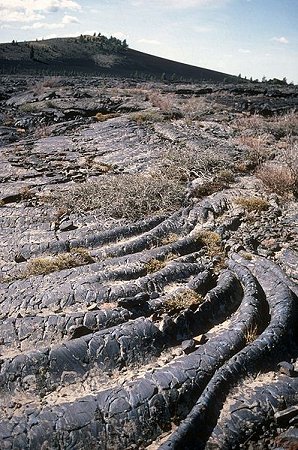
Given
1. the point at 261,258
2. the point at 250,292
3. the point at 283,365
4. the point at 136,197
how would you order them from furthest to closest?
the point at 136,197
the point at 261,258
the point at 250,292
the point at 283,365

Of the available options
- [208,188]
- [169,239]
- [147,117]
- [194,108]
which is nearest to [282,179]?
[208,188]

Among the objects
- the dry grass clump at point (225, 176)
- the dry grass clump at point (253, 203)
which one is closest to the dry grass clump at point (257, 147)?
the dry grass clump at point (225, 176)

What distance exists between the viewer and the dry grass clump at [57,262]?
578cm

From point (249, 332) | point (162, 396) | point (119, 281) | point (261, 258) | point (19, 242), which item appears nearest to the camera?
point (162, 396)

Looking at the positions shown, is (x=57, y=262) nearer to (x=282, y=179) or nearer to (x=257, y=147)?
(x=282, y=179)

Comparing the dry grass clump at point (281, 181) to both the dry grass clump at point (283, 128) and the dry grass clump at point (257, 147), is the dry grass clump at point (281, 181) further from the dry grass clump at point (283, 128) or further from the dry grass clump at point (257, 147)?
the dry grass clump at point (283, 128)

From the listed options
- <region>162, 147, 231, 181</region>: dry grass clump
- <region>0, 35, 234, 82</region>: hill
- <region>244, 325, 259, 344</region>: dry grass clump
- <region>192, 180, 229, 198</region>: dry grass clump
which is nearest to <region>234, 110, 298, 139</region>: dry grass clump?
<region>162, 147, 231, 181</region>: dry grass clump

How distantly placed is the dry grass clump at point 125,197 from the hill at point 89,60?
126 feet

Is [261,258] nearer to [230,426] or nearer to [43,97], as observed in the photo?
[230,426]

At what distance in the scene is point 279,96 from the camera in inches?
933

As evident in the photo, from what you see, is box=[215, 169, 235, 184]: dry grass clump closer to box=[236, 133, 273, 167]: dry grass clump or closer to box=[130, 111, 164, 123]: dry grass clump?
box=[236, 133, 273, 167]: dry grass clump

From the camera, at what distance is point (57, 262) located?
5.91m

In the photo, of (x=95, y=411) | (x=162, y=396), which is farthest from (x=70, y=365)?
(x=162, y=396)

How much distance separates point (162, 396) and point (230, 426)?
646mm
